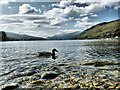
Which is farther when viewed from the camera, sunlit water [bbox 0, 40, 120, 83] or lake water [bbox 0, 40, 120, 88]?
sunlit water [bbox 0, 40, 120, 83]

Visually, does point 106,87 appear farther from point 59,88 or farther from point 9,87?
A: point 9,87

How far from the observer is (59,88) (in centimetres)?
845

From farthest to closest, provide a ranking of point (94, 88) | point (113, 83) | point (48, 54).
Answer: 1. point (48, 54)
2. point (113, 83)
3. point (94, 88)

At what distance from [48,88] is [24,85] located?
2.39 metres

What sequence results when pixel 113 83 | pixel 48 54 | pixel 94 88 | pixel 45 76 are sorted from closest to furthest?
pixel 94 88 < pixel 113 83 < pixel 45 76 < pixel 48 54

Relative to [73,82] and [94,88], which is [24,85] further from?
[94,88]

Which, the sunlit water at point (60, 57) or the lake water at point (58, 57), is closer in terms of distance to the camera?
the lake water at point (58, 57)

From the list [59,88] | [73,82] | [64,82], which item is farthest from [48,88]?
[73,82]

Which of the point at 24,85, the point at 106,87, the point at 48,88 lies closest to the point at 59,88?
the point at 48,88

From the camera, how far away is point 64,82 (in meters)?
9.54

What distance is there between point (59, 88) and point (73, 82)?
1.71 metres

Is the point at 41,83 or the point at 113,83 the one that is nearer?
the point at 113,83

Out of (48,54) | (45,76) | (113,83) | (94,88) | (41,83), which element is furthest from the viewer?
(48,54)

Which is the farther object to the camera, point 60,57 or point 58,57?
point 58,57
